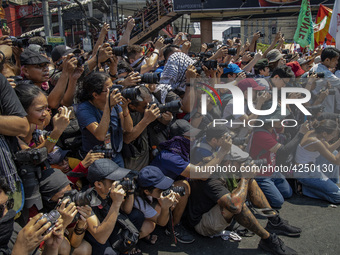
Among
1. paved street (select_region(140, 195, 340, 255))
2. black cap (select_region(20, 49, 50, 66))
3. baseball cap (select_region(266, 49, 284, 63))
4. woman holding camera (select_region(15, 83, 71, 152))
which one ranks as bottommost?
paved street (select_region(140, 195, 340, 255))

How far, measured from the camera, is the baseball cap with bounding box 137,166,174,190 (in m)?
2.86

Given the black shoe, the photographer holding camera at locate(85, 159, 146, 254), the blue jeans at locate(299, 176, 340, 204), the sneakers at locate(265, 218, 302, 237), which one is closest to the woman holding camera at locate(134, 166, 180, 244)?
the photographer holding camera at locate(85, 159, 146, 254)

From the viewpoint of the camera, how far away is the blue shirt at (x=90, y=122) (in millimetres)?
2918

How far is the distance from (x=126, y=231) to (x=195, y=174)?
0.92 meters

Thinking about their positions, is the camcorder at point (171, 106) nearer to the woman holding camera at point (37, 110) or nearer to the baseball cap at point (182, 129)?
the baseball cap at point (182, 129)

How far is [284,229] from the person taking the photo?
343 centimetres

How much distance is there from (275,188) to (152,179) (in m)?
2.03

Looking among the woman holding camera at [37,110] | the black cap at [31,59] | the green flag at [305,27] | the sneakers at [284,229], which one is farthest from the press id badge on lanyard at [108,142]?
the green flag at [305,27]

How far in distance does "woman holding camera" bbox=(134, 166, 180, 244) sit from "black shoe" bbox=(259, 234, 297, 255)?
3.47 ft

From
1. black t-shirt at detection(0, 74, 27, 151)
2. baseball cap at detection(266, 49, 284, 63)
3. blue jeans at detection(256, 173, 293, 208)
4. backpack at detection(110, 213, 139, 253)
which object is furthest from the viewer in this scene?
baseball cap at detection(266, 49, 284, 63)

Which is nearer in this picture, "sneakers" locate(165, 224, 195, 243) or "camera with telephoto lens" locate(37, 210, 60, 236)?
"camera with telephoto lens" locate(37, 210, 60, 236)

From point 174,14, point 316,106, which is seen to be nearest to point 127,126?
point 316,106

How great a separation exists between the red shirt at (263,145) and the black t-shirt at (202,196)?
1.05 metres

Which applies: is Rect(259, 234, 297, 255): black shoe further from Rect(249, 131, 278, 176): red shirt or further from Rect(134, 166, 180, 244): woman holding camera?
Rect(249, 131, 278, 176): red shirt
